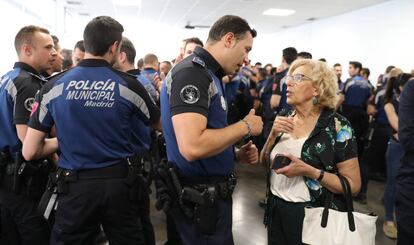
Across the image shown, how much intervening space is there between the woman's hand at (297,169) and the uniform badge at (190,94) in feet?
1.75

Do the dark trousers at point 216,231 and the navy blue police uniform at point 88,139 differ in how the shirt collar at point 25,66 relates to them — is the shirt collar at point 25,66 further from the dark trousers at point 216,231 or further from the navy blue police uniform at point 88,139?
the dark trousers at point 216,231

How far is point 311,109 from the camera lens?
5.73ft

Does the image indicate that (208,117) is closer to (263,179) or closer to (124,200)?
(124,200)

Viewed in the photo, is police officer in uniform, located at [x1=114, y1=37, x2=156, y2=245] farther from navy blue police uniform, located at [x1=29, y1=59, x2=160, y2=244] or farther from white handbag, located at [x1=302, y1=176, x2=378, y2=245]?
white handbag, located at [x1=302, y1=176, x2=378, y2=245]

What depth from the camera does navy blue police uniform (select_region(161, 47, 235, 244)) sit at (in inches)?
52.2

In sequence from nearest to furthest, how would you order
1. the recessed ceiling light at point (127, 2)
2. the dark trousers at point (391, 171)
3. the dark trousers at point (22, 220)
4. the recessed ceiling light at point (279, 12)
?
the dark trousers at point (22, 220)
the dark trousers at point (391, 171)
the recessed ceiling light at point (127, 2)
the recessed ceiling light at point (279, 12)

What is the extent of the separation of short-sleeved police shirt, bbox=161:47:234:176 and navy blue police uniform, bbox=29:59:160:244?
0.36 m

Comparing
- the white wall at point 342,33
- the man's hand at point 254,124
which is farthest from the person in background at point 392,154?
the white wall at point 342,33

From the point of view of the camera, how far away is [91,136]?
1668 millimetres

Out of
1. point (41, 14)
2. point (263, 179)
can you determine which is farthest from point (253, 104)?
point (41, 14)

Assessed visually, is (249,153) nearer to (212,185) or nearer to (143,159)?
(212,185)

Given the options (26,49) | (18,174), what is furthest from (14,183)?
(26,49)

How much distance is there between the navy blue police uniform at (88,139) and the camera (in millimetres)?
1645

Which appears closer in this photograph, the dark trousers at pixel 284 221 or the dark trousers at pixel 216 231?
the dark trousers at pixel 216 231
